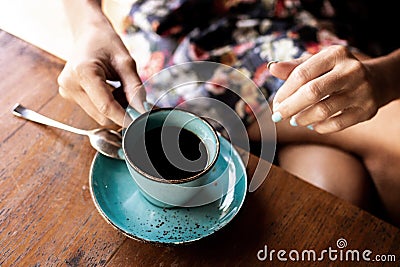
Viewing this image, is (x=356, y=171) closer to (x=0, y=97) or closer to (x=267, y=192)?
(x=267, y=192)

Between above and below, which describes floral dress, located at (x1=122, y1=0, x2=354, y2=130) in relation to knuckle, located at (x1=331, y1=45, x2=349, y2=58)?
below

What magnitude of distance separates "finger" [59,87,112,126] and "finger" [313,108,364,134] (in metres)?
0.34

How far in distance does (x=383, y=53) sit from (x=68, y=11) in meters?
0.78

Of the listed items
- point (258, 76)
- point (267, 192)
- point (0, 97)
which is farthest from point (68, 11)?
point (267, 192)

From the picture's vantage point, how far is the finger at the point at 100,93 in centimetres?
68

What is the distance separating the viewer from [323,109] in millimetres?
724

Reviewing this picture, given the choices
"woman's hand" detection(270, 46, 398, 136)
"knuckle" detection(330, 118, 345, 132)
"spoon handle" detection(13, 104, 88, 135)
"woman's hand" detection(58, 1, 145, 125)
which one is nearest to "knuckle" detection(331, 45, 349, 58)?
"woman's hand" detection(270, 46, 398, 136)

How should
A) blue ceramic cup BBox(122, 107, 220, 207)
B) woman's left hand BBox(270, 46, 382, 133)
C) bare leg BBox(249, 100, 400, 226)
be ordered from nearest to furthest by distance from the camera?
blue ceramic cup BBox(122, 107, 220, 207), woman's left hand BBox(270, 46, 382, 133), bare leg BBox(249, 100, 400, 226)

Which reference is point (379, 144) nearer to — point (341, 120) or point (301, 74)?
point (341, 120)

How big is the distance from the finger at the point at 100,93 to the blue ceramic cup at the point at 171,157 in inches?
1.3

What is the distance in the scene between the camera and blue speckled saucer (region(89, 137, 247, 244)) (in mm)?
625

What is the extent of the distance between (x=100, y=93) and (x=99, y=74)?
4cm

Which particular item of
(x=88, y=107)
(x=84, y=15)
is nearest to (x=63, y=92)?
(x=88, y=107)

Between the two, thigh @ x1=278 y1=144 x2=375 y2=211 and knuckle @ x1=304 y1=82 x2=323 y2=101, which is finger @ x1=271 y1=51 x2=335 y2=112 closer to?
knuckle @ x1=304 y1=82 x2=323 y2=101
